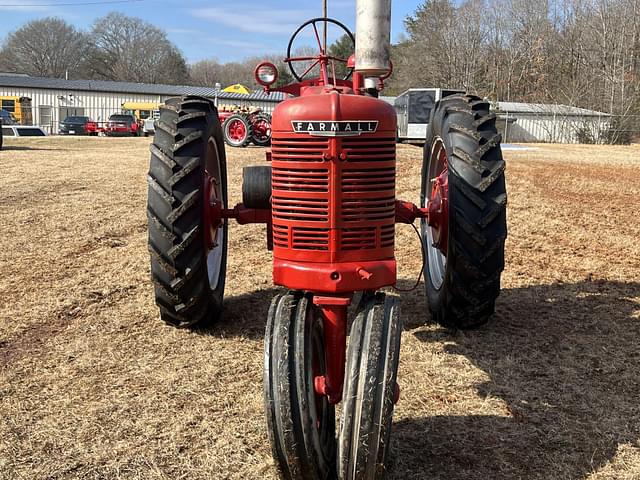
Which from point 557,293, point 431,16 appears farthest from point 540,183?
point 431,16

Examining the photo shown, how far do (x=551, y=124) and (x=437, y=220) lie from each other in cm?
4366

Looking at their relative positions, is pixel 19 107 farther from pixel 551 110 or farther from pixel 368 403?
pixel 368 403

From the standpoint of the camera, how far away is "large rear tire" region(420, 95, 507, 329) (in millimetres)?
4109

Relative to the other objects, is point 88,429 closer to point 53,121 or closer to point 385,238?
point 385,238

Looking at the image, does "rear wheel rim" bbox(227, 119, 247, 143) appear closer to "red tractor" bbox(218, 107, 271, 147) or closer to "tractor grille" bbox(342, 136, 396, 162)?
"red tractor" bbox(218, 107, 271, 147)

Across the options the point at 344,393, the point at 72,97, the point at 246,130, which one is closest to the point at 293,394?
the point at 344,393

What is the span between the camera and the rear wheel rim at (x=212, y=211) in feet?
14.5

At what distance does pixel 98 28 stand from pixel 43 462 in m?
90.9

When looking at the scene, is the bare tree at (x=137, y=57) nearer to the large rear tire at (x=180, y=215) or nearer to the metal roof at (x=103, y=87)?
the metal roof at (x=103, y=87)

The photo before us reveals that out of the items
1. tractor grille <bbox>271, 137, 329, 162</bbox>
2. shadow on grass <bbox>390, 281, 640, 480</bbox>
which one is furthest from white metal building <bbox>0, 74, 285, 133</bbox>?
tractor grille <bbox>271, 137, 329, 162</bbox>

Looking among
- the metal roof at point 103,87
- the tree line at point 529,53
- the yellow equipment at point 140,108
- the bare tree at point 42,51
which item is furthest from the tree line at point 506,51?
the bare tree at point 42,51

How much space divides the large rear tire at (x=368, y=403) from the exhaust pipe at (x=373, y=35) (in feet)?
3.95

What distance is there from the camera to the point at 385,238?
302cm

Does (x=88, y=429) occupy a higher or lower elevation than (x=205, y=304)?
lower
